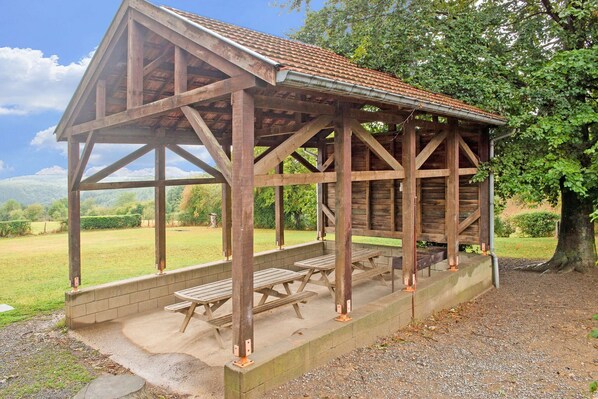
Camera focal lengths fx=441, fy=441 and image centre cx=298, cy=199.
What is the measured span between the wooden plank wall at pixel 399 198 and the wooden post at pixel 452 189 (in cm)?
98

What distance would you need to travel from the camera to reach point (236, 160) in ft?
12.3

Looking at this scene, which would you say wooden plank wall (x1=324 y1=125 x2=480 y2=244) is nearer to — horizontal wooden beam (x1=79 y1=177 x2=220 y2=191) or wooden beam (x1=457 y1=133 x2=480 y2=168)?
wooden beam (x1=457 y1=133 x2=480 y2=168)

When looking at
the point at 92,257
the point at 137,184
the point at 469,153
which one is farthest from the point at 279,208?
the point at 92,257

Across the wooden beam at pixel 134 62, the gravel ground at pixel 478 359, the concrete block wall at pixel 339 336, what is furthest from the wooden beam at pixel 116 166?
the gravel ground at pixel 478 359

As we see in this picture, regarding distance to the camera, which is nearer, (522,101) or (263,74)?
(263,74)

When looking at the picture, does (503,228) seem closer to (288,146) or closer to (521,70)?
(521,70)

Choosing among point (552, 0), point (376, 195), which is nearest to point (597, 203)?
point (376, 195)

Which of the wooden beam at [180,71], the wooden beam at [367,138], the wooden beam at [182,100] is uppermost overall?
the wooden beam at [180,71]

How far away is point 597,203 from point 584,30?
334 centimetres

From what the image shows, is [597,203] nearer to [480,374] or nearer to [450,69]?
[450,69]

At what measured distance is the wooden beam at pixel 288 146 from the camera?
4031 mm

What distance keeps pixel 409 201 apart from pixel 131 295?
4.30 m

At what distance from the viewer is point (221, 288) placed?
5.68 meters

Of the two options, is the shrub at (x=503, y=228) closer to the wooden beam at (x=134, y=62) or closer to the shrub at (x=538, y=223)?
the shrub at (x=538, y=223)
